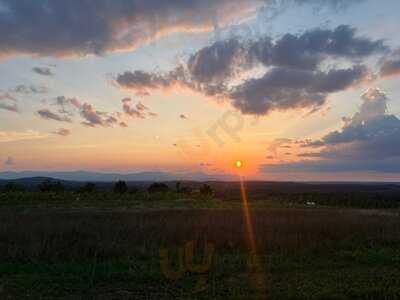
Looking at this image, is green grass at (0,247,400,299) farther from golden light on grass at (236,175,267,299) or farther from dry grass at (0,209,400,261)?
dry grass at (0,209,400,261)

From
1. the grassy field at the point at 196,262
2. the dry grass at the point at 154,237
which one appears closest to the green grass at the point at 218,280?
the grassy field at the point at 196,262

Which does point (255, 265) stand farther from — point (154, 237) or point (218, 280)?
point (154, 237)

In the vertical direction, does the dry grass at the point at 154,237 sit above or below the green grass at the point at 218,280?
above

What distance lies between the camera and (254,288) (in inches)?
340

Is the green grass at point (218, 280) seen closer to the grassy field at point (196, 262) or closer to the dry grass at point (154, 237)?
the grassy field at point (196, 262)

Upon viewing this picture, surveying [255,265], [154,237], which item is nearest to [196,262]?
[255,265]

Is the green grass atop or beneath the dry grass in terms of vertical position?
beneath

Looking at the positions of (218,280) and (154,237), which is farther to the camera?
(154,237)

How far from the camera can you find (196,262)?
11.1 metres

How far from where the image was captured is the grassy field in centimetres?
849

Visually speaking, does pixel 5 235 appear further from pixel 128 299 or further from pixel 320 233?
pixel 320 233

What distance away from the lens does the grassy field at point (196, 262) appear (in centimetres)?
849

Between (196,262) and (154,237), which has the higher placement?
(154,237)

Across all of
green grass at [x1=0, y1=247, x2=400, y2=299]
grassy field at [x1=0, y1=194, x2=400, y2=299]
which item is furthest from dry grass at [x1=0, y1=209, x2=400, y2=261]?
green grass at [x1=0, y1=247, x2=400, y2=299]
